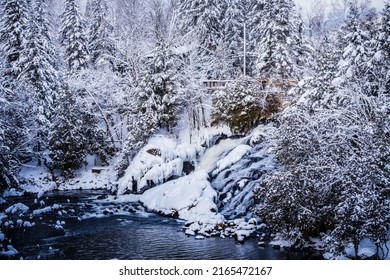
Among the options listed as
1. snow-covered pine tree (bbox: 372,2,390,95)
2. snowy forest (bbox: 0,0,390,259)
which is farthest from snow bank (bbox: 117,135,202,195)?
snow-covered pine tree (bbox: 372,2,390,95)

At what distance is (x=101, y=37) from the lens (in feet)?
72.2

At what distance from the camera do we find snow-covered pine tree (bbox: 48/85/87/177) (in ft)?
55.7

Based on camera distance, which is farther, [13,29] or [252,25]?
[252,25]

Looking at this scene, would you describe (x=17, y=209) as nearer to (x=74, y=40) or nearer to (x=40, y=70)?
(x=40, y=70)

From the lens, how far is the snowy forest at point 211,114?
8.84m

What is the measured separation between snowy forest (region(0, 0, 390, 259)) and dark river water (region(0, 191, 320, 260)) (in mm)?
600

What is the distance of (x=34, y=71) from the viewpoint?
1349 centimetres

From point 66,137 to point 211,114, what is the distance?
737cm

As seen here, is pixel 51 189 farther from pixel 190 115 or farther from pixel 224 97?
pixel 224 97

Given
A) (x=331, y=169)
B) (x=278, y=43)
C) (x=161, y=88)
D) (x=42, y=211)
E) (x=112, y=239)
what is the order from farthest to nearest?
1. (x=278, y=43)
2. (x=161, y=88)
3. (x=42, y=211)
4. (x=112, y=239)
5. (x=331, y=169)

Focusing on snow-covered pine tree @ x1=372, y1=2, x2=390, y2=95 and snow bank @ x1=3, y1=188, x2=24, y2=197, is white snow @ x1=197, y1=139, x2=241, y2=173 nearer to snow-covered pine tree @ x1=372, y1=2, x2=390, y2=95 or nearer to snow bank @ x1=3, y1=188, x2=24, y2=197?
snow-covered pine tree @ x1=372, y1=2, x2=390, y2=95

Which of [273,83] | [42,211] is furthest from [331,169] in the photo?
[273,83]

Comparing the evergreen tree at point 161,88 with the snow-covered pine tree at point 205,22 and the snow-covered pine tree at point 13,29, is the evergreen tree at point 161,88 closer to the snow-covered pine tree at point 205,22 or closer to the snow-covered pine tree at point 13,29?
the snow-covered pine tree at point 205,22
